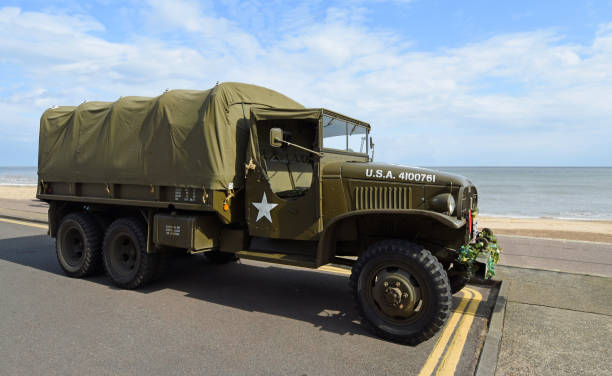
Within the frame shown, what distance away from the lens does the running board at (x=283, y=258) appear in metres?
4.84

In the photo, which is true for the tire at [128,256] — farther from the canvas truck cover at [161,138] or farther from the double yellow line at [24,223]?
the double yellow line at [24,223]

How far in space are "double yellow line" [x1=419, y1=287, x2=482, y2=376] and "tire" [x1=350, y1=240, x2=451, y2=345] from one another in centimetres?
23

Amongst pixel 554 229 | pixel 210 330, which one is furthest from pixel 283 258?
pixel 554 229

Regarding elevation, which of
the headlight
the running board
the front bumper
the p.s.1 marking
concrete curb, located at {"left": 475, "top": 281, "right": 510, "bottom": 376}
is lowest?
concrete curb, located at {"left": 475, "top": 281, "right": 510, "bottom": 376}

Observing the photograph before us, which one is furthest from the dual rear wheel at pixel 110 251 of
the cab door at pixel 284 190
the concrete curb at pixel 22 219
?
the concrete curb at pixel 22 219

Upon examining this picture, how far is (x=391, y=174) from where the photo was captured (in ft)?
15.1

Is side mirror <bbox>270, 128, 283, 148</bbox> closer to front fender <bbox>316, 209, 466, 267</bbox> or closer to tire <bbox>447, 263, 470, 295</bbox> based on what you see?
front fender <bbox>316, 209, 466, 267</bbox>

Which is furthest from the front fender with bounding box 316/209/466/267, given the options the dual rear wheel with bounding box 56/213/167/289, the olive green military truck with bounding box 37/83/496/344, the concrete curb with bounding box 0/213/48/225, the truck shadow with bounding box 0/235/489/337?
the concrete curb with bounding box 0/213/48/225

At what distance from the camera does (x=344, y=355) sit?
12.8 feet

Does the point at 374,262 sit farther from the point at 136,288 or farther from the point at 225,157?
the point at 136,288

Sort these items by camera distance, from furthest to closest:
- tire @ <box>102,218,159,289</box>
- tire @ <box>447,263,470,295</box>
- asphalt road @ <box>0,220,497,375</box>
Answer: tire @ <box>102,218,159,289</box>, tire @ <box>447,263,470,295</box>, asphalt road @ <box>0,220,497,375</box>

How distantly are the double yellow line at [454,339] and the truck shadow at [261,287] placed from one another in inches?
7.8

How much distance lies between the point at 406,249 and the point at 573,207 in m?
29.2

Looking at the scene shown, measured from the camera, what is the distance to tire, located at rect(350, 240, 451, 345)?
4.12 meters
